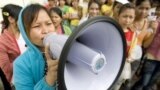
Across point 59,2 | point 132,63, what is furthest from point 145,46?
point 59,2

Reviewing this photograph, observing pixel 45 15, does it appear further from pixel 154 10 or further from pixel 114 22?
pixel 154 10

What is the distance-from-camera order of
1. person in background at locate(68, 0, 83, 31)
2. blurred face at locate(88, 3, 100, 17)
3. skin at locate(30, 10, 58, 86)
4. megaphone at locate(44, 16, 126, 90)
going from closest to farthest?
megaphone at locate(44, 16, 126, 90)
skin at locate(30, 10, 58, 86)
blurred face at locate(88, 3, 100, 17)
person in background at locate(68, 0, 83, 31)

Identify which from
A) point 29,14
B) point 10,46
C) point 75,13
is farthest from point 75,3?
point 29,14

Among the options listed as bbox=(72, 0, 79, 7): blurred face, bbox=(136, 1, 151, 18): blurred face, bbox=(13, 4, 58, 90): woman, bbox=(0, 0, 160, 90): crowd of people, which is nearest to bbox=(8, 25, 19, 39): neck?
bbox=(0, 0, 160, 90): crowd of people

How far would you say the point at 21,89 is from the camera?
3.05ft

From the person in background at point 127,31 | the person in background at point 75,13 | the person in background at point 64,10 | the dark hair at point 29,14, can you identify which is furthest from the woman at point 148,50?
the dark hair at point 29,14

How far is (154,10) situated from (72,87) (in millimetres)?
2227

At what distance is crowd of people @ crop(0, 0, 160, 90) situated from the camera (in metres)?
0.90

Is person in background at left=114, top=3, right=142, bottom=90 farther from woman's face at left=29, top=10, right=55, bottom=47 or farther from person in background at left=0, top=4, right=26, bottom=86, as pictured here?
woman's face at left=29, top=10, right=55, bottom=47

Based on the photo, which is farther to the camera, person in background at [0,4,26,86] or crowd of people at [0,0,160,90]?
person in background at [0,4,26,86]

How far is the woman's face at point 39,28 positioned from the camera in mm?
860

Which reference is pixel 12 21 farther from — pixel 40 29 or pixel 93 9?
pixel 40 29

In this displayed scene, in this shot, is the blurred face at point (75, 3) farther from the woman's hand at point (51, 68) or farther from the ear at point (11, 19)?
the woman's hand at point (51, 68)

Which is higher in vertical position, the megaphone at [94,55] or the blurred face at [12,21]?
the megaphone at [94,55]
